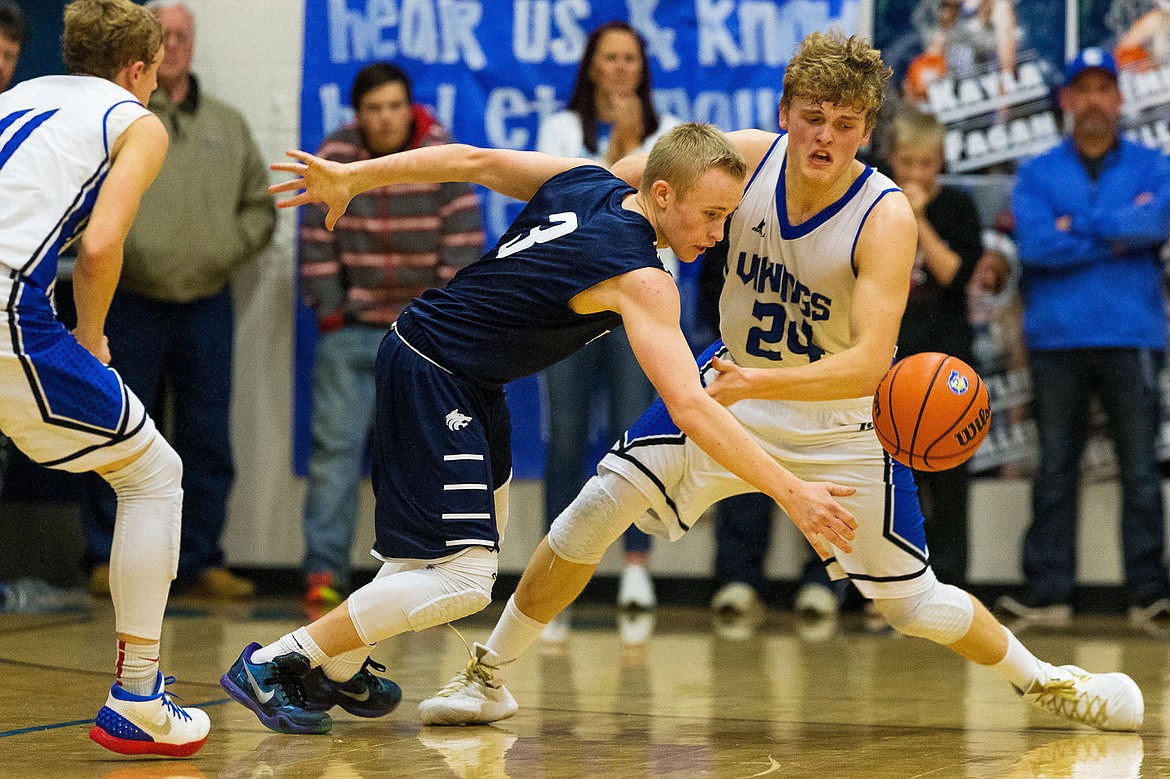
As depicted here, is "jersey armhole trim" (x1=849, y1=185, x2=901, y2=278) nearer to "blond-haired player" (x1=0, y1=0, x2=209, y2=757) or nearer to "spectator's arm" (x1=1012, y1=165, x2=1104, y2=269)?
"blond-haired player" (x1=0, y1=0, x2=209, y2=757)

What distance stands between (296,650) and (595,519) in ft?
2.77

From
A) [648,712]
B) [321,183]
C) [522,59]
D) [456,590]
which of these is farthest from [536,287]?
[522,59]

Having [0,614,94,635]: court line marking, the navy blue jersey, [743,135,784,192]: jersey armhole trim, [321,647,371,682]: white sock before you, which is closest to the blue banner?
[0,614,94,635]: court line marking

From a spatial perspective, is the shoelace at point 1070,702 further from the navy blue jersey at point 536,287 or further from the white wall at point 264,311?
the white wall at point 264,311

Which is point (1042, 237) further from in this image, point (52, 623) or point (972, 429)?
point (52, 623)

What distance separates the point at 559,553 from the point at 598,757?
2.25 ft

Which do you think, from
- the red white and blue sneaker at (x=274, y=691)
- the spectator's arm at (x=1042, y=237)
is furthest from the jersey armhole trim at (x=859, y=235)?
the spectator's arm at (x=1042, y=237)

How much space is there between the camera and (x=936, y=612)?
159 inches

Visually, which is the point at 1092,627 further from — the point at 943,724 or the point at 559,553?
the point at 559,553

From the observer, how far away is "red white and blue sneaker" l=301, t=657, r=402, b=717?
382cm

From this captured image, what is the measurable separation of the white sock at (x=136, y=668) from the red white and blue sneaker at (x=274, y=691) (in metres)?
0.29

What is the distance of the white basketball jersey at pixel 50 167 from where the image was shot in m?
3.37

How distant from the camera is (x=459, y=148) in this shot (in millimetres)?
3902

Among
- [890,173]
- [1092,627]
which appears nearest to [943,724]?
[1092,627]
